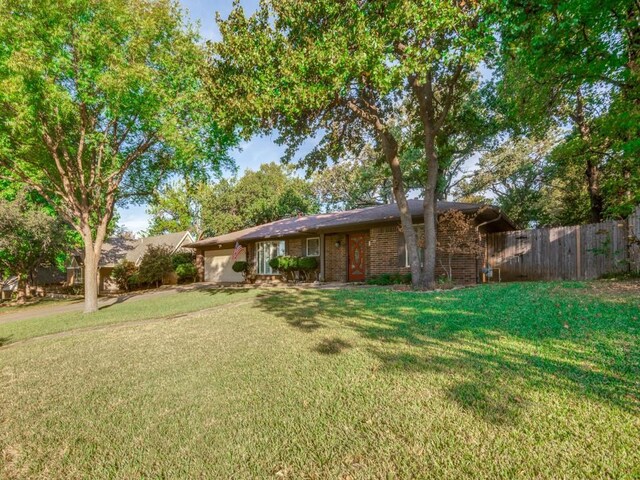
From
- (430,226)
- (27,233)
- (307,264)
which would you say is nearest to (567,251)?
(430,226)

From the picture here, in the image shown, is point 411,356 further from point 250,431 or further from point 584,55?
point 584,55

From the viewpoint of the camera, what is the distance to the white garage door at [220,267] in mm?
21283

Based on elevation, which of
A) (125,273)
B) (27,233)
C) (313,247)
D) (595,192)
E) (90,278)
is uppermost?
(595,192)

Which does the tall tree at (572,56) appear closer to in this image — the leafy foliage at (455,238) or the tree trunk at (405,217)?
the tree trunk at (405,217)

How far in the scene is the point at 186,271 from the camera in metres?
22.6

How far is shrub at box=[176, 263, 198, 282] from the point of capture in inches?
881

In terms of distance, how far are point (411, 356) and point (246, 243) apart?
17.0 m

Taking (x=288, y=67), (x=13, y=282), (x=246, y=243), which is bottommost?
(x=13, y=282)

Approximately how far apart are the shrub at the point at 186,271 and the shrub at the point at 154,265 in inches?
29.8

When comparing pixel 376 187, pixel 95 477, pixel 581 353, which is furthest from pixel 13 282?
pixel 581 353

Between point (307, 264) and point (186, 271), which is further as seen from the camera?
point (186, 271)

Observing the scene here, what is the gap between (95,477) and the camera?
6.91ft

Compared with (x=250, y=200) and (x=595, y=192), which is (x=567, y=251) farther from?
(x=250, y=200)

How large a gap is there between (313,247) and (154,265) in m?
11.8
